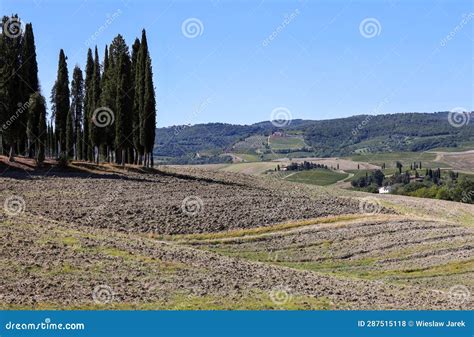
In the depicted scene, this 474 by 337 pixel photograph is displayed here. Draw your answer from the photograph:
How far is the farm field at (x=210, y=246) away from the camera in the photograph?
2297 centimetres

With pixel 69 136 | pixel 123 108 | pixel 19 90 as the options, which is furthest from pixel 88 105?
pixel 19 90

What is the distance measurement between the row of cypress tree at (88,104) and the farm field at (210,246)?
15.2 feet

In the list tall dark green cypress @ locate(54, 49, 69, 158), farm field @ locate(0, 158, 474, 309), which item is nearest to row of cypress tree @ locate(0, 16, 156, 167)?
tall dark green cypress @ locate(54, 49, 69, 158)

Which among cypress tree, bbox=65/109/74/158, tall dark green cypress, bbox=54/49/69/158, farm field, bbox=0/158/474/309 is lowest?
farm field, bbox=0/158/474/309

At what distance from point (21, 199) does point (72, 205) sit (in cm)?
343

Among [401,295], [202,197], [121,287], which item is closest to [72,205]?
[202,197]

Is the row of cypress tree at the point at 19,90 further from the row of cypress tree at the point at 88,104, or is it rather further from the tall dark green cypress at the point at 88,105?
the tall dark green cypress at the point at 88,105

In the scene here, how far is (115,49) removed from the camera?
7825 cm

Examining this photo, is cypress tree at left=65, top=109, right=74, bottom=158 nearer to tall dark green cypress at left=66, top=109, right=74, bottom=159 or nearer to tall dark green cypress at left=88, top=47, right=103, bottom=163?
tall dark green cypress at left=66, top=109, right=74, bottom=159

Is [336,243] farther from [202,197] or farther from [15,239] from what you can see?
[15,239]

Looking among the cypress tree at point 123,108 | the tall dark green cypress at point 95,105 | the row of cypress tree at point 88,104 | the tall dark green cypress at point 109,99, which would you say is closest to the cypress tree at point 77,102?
the row of cypress tree at point 88,104

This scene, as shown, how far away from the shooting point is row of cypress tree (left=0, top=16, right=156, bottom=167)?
2489 inches

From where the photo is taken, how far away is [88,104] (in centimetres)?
8175

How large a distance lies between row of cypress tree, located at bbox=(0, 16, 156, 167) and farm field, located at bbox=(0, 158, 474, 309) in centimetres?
464
